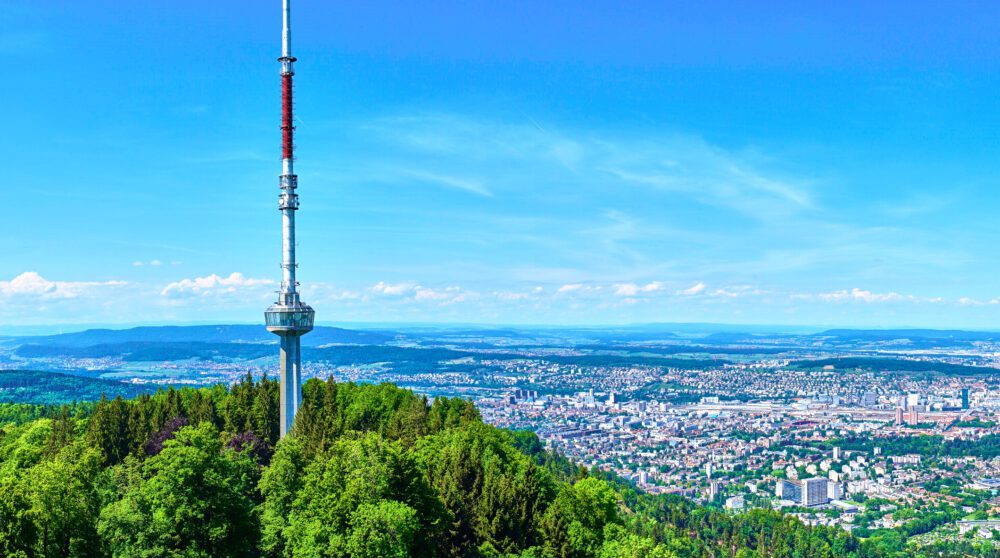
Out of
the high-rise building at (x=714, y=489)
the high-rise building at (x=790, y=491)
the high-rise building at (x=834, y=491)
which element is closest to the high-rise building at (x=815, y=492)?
the high-rise building at (x=834, y=491)

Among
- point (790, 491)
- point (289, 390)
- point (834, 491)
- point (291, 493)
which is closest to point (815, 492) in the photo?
point (790, 491)

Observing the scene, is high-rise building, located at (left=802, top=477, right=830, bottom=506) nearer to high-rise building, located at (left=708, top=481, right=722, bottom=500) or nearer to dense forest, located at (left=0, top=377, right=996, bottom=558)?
high-rise building, located at (left=708, top=481, right=722, bottom=500)

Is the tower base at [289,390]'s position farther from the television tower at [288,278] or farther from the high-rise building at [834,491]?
the high-rise building at [834,491]

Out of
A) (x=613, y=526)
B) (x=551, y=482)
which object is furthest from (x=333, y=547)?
(x=551, y=482)

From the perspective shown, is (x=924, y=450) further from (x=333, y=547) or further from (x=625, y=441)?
(x=333, y=547)

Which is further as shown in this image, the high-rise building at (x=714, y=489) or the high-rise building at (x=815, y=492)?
the high-rise building at (x=714, y=489)

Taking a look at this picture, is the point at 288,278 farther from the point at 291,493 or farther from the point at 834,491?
the point at 834,491

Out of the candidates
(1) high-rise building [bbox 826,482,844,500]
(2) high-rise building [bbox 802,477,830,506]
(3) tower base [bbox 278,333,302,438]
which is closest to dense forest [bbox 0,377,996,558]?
(3) tower base [bbox 278,333,302,438]
